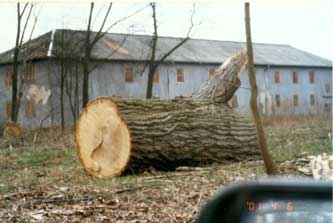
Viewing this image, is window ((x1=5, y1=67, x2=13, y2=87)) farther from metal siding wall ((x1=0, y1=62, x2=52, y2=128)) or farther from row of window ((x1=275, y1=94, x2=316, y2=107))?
row of window ((x1=275, y1=94, x2=316, y2=107))

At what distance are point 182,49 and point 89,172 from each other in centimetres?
81

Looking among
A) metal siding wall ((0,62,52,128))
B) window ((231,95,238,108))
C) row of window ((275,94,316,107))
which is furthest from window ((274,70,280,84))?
metal siding wall ((0,62,52,128))

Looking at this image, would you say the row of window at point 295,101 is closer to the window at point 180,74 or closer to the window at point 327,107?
the window at point 327,107

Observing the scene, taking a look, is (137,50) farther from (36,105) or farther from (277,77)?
(277,77)

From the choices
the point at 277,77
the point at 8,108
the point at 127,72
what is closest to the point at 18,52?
the point at 8,108

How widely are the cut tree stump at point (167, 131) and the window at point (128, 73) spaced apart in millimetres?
136

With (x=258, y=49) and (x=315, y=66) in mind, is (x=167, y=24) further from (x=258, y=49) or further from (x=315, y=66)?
(x=315, y=66)

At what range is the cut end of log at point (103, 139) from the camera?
2.67m

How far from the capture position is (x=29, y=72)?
248 cm

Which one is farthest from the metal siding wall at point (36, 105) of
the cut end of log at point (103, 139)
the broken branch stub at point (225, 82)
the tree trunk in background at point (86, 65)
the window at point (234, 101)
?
the window at point (234, 101)

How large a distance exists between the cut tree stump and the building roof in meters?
0.26

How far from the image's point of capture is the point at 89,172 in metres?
2.78

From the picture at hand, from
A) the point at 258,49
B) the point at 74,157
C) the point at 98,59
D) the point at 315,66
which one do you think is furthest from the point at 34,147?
the point at 315,66

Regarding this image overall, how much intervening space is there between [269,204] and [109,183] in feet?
6.91
